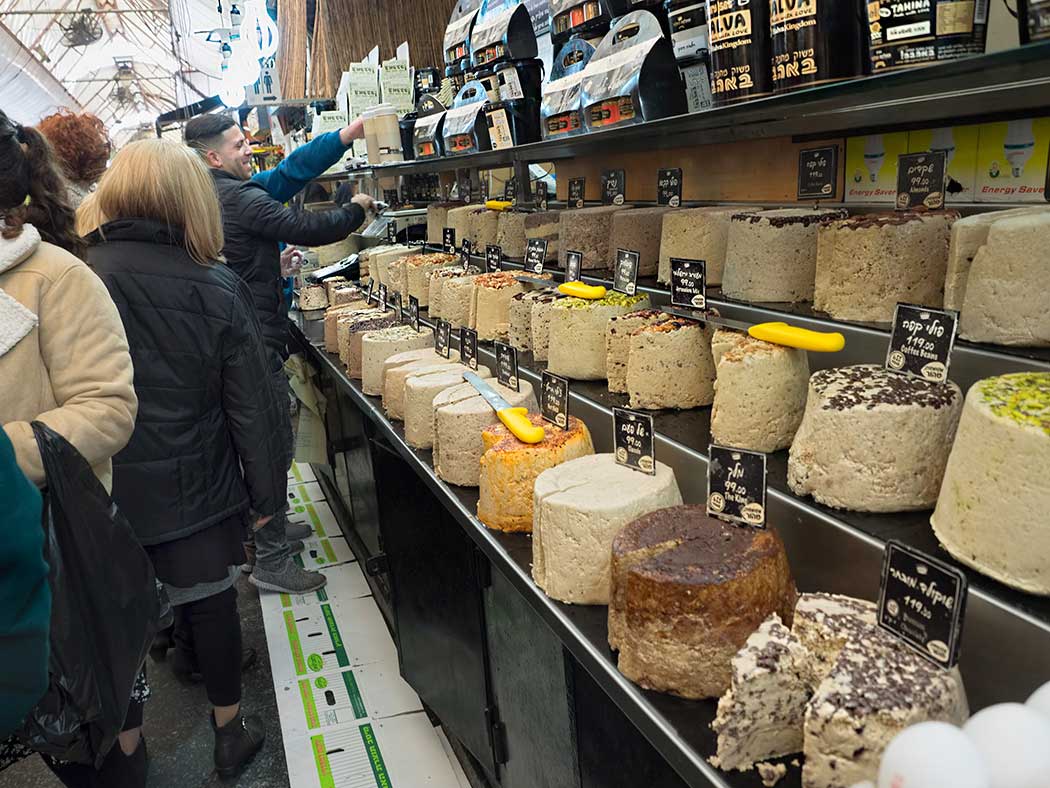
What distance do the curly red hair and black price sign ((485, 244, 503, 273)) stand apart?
1392 mm

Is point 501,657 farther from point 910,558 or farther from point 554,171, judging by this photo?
point 554,171

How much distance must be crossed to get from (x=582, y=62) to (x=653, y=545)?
1.27m

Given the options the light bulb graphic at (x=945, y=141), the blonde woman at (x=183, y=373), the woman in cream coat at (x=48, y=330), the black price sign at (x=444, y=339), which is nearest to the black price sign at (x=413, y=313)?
the black price sign at (x=444, y=339)

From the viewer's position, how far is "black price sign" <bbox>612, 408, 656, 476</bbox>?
1378 millimetres

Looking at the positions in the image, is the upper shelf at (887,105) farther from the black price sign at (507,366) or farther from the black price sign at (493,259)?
the black price sign at (493,259)

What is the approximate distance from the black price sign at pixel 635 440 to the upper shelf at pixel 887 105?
497 mm

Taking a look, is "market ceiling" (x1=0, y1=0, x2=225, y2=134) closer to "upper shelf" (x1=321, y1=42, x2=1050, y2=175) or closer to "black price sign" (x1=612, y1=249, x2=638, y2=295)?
"black price sign" (x1=612, y1=249, x2=638, y2=295)

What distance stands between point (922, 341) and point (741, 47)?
47 centimetres

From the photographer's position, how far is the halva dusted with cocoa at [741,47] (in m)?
1.11

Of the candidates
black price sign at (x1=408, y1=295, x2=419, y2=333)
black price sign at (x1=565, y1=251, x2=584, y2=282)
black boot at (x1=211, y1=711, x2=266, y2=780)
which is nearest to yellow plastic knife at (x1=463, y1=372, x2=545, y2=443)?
black price sign at (x1=565, y1=251, x2=584, y2=282)

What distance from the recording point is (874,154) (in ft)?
5.16

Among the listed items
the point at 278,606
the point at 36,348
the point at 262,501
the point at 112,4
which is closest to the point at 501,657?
the point at 262,501

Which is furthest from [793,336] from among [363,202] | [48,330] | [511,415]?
[363,202]

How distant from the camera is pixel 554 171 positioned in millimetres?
2961
